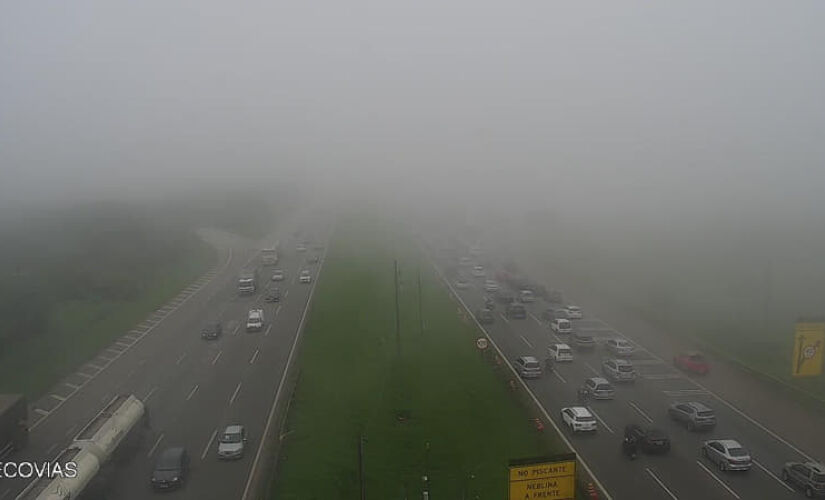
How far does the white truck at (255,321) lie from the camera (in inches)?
966

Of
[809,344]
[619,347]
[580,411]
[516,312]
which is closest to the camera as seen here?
[809,344]

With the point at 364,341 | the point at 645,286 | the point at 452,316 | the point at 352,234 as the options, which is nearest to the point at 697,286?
the point at 645,286

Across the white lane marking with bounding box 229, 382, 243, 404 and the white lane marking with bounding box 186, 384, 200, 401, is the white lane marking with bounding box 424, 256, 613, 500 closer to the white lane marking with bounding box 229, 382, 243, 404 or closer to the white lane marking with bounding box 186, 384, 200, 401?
the white lane marking with bounding box 229, 382, 243, 404

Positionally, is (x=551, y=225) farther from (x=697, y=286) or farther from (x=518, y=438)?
(x=518, y=438)

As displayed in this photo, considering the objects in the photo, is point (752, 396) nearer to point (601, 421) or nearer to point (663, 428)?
point (663, 428)

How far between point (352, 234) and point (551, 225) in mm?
18865

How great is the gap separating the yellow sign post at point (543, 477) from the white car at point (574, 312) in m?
17.2

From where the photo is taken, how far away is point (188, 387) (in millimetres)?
18266

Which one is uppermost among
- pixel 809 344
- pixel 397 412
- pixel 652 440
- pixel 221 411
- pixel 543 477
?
pixel 809 344

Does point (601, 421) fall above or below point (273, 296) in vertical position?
below

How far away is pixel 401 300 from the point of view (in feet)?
93.6

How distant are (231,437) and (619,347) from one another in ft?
41.0

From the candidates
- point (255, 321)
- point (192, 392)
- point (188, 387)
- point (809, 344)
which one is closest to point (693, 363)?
point (809, 344)

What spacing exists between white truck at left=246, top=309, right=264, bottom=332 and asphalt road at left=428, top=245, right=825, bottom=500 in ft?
27.5
